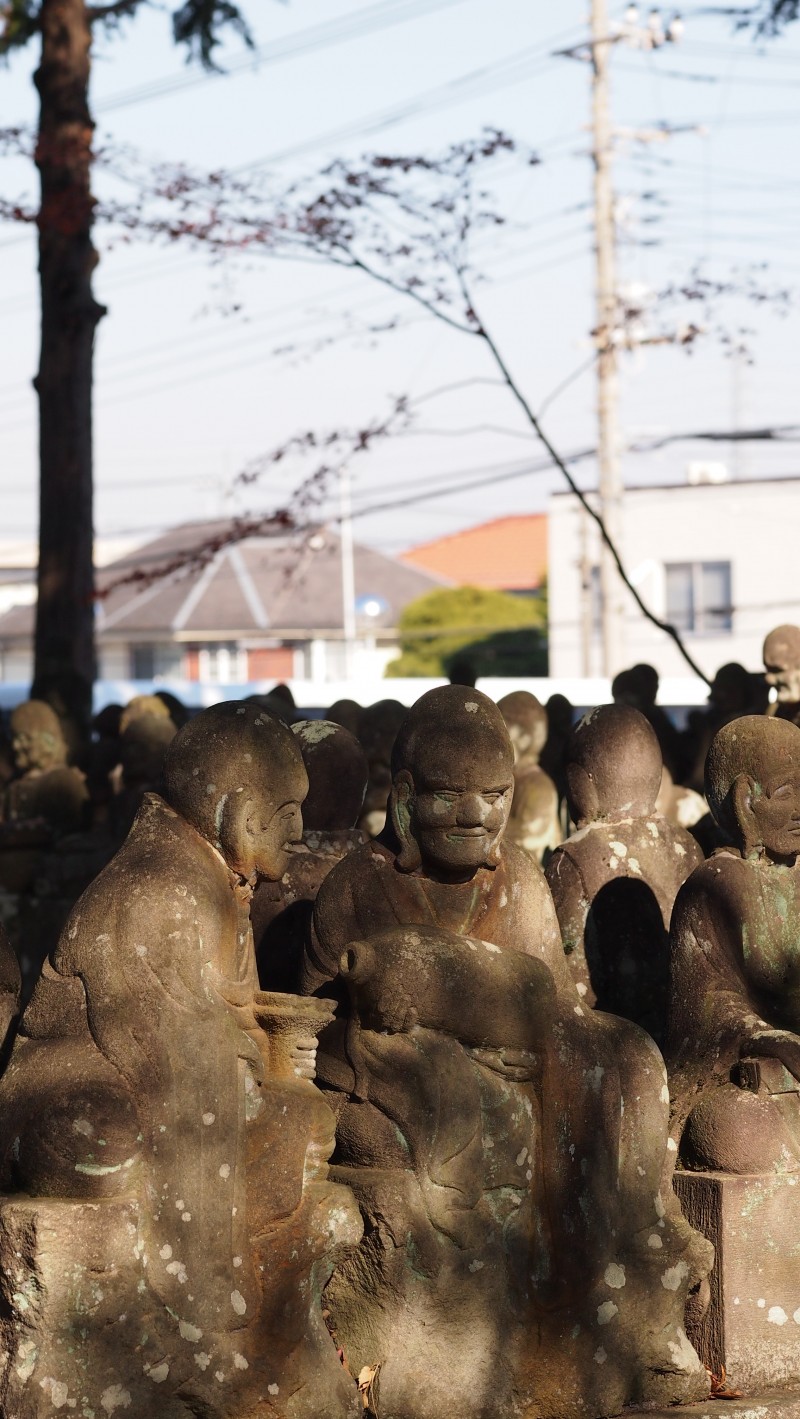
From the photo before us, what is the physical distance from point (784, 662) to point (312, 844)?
445cm

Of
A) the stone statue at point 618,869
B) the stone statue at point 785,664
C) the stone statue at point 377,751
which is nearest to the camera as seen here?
the stone statue at point 618,869

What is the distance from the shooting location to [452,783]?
4.14m

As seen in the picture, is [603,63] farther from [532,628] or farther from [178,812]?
[178,812]

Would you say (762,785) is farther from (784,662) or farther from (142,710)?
(142,710)

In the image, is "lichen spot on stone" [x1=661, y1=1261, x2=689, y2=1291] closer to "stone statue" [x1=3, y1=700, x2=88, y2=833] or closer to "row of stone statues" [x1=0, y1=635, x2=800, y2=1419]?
"row of stone statues" [x1=0, y1=635, x2=800, y2=1419]

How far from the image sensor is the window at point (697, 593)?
108 ft

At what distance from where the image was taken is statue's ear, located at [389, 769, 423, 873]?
4.25 m

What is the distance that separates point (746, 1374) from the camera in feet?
14.1

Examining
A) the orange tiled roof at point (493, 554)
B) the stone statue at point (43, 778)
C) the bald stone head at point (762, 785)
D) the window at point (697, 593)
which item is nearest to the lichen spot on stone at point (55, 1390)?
the bald stone head at point (762, 785)

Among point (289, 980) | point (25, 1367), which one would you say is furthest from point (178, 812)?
point (289, 980)

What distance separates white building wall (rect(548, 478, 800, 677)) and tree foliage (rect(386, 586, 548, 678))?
193 centimetres

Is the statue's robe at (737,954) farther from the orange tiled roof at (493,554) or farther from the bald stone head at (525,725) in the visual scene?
the orange tiled roof at (493,554)

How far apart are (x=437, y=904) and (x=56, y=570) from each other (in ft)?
29.9

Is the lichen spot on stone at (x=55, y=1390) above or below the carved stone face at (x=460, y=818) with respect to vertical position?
below
